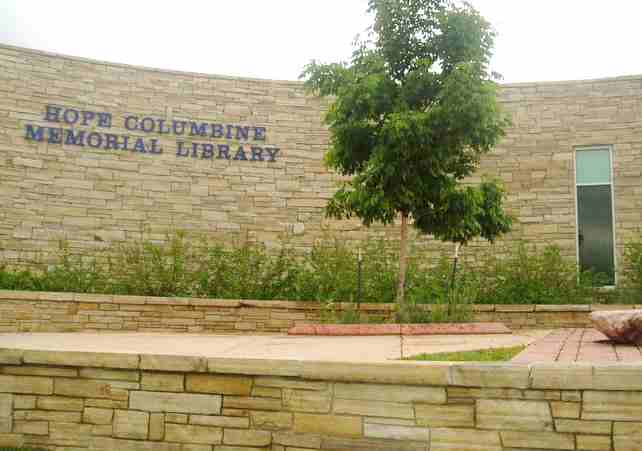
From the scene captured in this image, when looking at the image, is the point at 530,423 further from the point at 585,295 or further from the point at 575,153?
the point at 575,153

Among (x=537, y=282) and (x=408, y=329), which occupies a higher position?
(x=537, y=282)

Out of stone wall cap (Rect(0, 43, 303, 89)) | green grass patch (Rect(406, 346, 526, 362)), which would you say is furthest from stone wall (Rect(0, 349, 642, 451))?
stone wall cap (Rect(0, 43, 303, 89))

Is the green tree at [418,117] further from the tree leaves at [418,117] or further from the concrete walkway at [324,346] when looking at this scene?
the concrete walkway at [324,346]

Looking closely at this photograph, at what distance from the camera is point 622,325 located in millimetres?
5949

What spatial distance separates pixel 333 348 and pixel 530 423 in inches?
101

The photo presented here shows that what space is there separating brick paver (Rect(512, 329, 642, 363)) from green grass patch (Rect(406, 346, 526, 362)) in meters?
0.13

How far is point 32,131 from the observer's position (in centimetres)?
1225

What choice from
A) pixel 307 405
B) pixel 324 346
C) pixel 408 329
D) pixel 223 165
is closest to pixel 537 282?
pixel 408 329

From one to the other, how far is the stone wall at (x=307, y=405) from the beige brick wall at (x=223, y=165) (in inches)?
296

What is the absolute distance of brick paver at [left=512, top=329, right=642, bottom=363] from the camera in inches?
190

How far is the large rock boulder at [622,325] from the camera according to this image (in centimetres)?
589

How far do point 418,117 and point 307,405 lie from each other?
4976mm

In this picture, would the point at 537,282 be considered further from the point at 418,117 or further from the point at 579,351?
the point at 579,351

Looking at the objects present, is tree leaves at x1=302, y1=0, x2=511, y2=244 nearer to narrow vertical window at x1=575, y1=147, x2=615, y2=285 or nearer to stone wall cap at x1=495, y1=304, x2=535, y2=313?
stone wall cap at x1=495, y1=304, x2=535, y2=313
